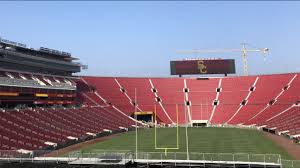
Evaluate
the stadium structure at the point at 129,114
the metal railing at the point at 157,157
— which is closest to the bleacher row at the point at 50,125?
the stadium structure at the point at 129,114

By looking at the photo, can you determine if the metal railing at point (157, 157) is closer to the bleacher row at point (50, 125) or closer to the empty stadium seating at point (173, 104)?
the bleacher row at point (50, 125)

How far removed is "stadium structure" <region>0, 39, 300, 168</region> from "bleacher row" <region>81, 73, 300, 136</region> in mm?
241

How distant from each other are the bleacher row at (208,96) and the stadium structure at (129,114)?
241mm

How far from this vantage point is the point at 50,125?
5550 cm

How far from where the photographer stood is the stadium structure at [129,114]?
33.1m

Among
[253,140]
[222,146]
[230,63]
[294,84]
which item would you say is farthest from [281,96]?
[222,146]

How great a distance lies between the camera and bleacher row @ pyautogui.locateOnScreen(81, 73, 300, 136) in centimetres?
7994

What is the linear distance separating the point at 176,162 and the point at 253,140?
85.3ft

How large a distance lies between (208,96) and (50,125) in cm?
4615

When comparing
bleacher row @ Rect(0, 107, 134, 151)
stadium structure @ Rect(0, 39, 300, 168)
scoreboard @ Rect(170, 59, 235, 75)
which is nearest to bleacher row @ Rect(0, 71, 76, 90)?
stadium structure @ Rect(0, 39, 300, 168)

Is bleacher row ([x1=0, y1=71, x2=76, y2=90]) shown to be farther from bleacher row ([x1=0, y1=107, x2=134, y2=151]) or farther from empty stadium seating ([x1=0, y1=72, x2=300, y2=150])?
bleacher row ([x1=0, y1=107, x2=134, y2=151])

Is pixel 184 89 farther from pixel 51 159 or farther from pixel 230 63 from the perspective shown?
pixel 51 159

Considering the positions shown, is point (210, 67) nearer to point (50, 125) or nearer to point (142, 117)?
point (142, 117)

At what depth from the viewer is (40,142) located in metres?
47.5
